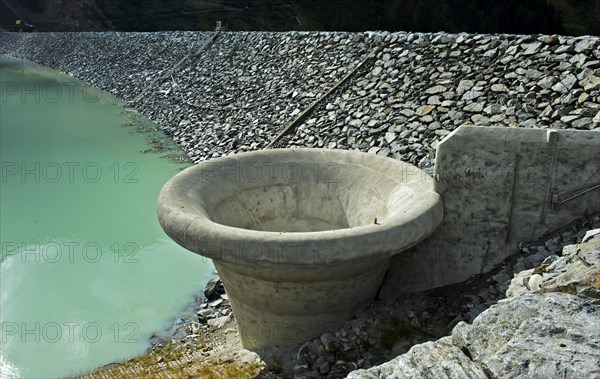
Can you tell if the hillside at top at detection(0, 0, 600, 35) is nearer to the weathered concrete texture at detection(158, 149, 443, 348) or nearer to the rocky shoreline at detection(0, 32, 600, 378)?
the rocky shoreline at detection(0, 32, 600, 378)

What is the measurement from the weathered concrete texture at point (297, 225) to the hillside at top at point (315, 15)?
27.9 meters

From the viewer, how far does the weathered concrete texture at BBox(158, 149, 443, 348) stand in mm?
4441

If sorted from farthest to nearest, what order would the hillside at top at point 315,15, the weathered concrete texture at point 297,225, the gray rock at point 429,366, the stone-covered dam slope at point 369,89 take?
the hillside at top at point 315,15, the stone-covered dam slope at point 369,89, the weathered concrete texture at point 297,225, the gray rock at point 429,366

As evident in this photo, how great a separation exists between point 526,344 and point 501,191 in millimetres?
2432

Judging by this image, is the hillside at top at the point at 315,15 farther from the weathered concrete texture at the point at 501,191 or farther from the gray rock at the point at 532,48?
the weathered concrete texture at the point at 501,191

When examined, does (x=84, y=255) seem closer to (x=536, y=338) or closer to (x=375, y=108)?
(x=375, y=108)

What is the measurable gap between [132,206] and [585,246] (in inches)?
356

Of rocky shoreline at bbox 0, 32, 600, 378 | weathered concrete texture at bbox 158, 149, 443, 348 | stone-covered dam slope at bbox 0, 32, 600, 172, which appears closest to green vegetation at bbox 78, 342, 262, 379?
rocky shoreline at bbox 0, 32, 600, 378

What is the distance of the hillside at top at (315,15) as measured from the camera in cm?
3266

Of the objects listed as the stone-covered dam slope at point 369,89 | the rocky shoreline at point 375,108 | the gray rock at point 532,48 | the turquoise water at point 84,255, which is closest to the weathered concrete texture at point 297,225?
the rocky shoreline at point 375,108

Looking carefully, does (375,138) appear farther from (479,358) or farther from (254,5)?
(254,5)

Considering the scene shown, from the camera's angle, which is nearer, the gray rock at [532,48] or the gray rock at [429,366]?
the gray rock at [429,366]

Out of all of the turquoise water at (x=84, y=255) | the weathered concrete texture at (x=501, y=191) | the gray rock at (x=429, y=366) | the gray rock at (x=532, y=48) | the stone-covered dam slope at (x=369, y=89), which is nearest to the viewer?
the gray rock at (x=429, y=366)

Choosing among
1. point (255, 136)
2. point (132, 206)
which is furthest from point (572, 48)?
point (132, 206)
